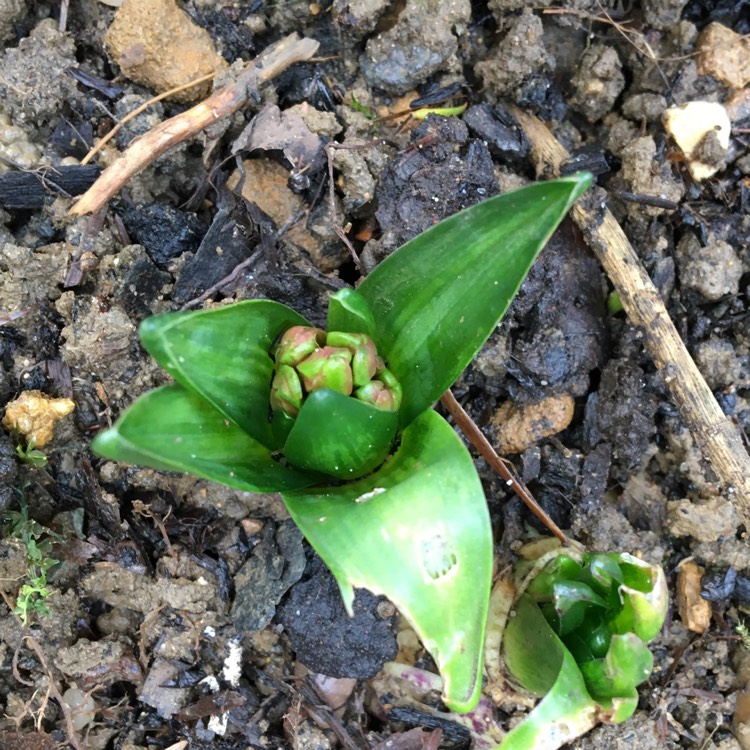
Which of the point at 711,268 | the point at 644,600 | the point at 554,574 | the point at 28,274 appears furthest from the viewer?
the point at 711,268

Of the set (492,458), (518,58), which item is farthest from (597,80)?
(492,458)

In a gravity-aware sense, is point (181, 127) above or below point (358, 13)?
below

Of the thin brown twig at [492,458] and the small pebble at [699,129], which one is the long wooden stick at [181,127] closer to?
the thin brown twig at [492,458]

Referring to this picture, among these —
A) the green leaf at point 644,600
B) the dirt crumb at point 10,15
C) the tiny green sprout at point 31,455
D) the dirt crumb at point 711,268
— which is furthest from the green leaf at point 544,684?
the dirt crumb at point 10,15

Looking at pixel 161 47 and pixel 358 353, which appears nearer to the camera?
pixel 358 353

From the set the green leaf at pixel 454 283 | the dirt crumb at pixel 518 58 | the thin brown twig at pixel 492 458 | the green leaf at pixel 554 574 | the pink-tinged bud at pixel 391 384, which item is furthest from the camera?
the dirt crumb at pixel 518 58

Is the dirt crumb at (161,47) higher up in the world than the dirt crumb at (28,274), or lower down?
higher up

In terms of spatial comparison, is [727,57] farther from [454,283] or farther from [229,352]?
[229,352]
